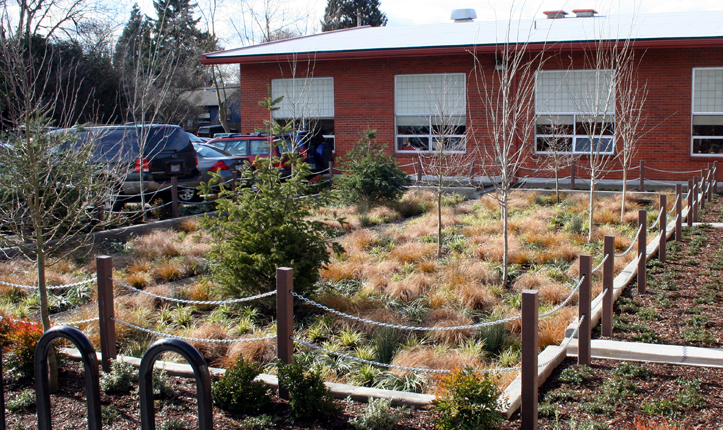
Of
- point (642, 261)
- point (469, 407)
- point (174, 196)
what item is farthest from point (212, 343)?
point (174, 196)

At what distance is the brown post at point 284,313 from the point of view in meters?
4.97

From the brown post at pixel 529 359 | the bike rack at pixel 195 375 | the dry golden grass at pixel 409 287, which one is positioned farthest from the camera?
the dry golden grass at pixel 409 287

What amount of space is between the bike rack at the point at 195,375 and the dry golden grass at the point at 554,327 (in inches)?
137

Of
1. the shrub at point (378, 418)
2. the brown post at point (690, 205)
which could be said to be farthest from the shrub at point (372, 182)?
the shrub at point (378, 418)

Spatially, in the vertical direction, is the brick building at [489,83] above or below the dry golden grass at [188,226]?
above

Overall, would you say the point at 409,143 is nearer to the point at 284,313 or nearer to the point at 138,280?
the point at 138,280

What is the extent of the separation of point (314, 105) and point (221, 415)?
18850 mm

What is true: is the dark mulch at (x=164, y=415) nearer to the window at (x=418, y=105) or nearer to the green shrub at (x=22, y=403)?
the green shrub at (x=22, y=403)

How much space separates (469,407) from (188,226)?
9.54m

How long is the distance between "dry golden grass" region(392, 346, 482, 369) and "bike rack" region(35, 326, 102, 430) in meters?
2.68

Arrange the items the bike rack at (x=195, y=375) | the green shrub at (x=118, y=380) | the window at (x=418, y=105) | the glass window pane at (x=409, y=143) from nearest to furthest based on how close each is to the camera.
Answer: the bike rack at (x=195, y=375) < the green shrub at (x=118, y=380) < the window at (x=418, y=105) < the glass window pane at (x=409, y=143)

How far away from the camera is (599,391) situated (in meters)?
4.94

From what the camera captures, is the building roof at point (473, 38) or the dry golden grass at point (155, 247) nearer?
the dry golden grass at point (155, 247)

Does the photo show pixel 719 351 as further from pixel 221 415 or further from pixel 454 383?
pixel 221 415
